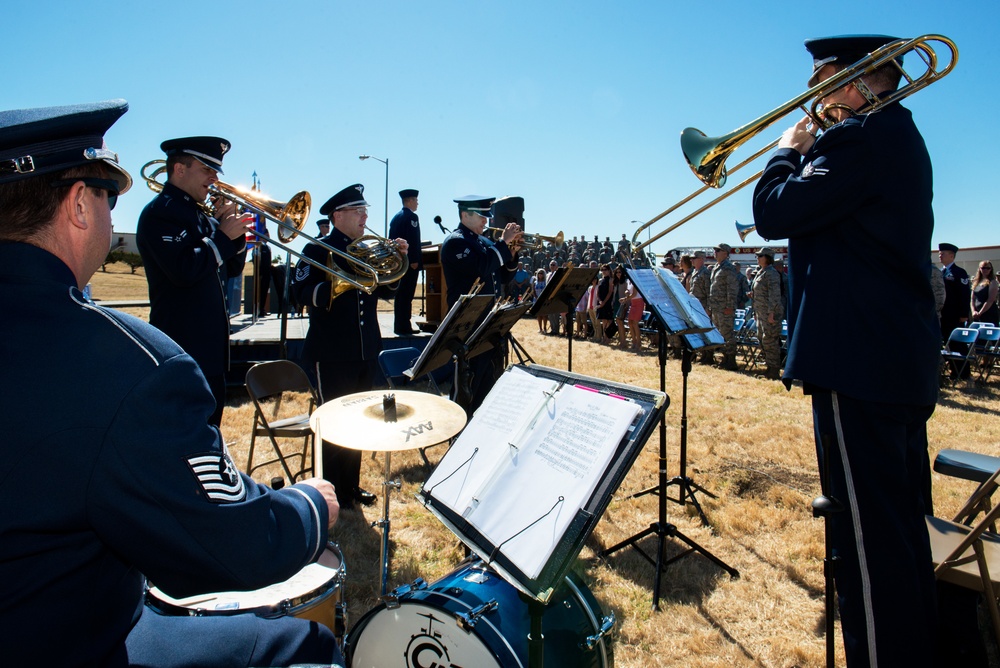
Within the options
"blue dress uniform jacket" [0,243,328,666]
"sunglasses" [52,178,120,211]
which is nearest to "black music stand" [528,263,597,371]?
"sunglasses" [52,178,120,211]

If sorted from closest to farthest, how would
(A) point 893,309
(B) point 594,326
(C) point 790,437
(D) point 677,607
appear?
1. (A) point 893,309
2. (D) point 677,607
3. (C) point 790,437
4. (B) point 594,326

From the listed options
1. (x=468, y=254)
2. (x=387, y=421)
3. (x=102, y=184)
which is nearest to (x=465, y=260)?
(x=468, y=254)

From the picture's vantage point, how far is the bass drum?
6.07ft

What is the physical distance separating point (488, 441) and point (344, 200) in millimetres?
3017

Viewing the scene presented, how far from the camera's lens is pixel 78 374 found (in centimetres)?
104

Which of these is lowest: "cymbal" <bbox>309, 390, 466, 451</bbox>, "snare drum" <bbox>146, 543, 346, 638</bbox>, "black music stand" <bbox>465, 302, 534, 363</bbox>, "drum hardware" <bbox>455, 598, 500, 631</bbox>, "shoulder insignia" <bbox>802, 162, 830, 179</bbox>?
"snare drum" <bbox>146, 543, 346, 638</bbox>

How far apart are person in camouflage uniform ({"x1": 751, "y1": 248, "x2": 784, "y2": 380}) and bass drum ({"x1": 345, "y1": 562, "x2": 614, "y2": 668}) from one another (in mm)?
8669

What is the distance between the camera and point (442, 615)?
190 centimetres

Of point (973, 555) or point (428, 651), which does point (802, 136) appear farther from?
point (428, 651)

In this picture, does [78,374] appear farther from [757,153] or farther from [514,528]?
[757,153]

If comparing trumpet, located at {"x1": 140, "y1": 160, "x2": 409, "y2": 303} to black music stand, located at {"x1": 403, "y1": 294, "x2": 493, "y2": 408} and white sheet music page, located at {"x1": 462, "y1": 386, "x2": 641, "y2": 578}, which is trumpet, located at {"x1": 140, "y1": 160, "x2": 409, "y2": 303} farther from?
white sheet music page, located at {"x1": 462, "y1": 386, "x2": 641, "y2": 578}

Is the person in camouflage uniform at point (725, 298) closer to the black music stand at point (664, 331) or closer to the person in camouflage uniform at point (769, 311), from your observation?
the person in camouflage uniform at point (769, 311)

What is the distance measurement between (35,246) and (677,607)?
10.2ft

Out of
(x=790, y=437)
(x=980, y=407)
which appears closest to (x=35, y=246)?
(x=790, y=437)
